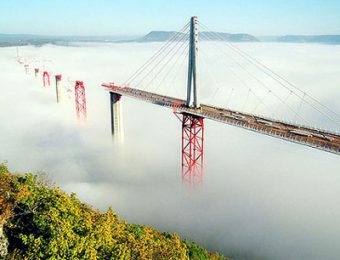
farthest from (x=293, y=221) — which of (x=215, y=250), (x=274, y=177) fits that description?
(x=274, y=177)

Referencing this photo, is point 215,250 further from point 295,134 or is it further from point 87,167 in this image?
point 87,167

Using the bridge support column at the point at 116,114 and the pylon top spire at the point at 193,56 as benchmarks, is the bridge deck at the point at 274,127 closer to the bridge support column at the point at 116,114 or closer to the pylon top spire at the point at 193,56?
the pylon top spire at the point at 193,56

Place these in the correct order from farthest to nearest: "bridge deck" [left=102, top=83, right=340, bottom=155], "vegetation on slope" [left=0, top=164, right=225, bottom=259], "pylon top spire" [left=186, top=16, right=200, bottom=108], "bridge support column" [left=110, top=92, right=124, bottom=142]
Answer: "bridge support column" [left=110, top=92, right=124, bottom=142], "pylon top spire" [left=186, top=16, right=200, bottom=108], "bridge deck" [left=102, top=83, right=340, bottom=155], "vegetation on slope" [left=0, top=164, right=225, bottom=259]

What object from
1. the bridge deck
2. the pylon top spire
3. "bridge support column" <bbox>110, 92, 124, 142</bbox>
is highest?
the pylon top spire

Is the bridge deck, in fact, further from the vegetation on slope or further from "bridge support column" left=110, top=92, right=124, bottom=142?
the vegetation on slope

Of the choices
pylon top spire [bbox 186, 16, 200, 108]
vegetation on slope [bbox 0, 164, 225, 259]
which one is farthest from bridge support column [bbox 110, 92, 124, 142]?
vegetation on slope [bbox 0, 164, 225, 259]

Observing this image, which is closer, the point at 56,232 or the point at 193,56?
the point at 56,232

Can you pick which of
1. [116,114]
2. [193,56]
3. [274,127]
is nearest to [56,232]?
[274,127]

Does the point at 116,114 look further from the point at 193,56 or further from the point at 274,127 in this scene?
the point at 274,127
